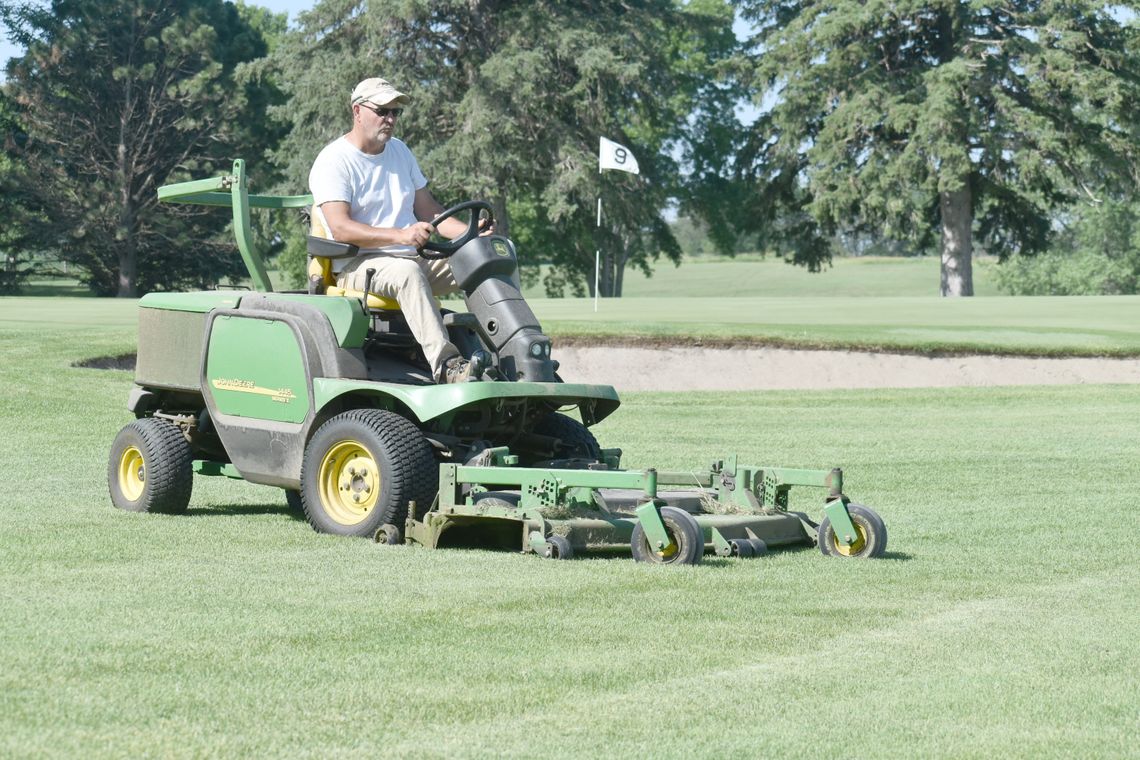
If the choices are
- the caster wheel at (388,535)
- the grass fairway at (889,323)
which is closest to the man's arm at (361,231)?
the caster wheel at (388,535)

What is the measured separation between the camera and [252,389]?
7.86 meters

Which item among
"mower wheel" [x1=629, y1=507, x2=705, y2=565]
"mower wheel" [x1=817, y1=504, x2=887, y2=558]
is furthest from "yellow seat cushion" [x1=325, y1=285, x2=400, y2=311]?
"mower wheel" [x1=817, y1=504, x2=887, y2=558]

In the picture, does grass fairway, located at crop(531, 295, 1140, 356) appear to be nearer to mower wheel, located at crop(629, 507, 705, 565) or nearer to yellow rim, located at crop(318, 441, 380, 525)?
yellow rim, located at crop(318, 441, 380, 525)

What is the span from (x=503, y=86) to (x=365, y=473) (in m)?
37.7

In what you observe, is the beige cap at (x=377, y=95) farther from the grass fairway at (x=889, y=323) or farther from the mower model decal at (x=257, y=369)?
the grass fairway at (x=889, y=323)

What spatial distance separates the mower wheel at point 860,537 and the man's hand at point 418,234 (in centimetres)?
220

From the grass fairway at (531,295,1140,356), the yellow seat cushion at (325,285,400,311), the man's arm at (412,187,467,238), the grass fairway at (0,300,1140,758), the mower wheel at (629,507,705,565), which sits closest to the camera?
the grass fairway at (0,300,1140,758)

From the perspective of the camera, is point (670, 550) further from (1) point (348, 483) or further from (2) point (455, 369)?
(1) point (348, 483)

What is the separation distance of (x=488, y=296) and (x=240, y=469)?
1615 mm

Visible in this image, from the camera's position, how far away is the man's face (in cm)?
779

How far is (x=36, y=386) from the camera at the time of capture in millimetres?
16875

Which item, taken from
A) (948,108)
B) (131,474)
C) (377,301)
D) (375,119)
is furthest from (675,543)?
(948,108)

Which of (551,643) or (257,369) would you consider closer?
(551,643)

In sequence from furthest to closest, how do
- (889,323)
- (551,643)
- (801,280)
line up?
(801,280) → (889,323) → (551,643)
